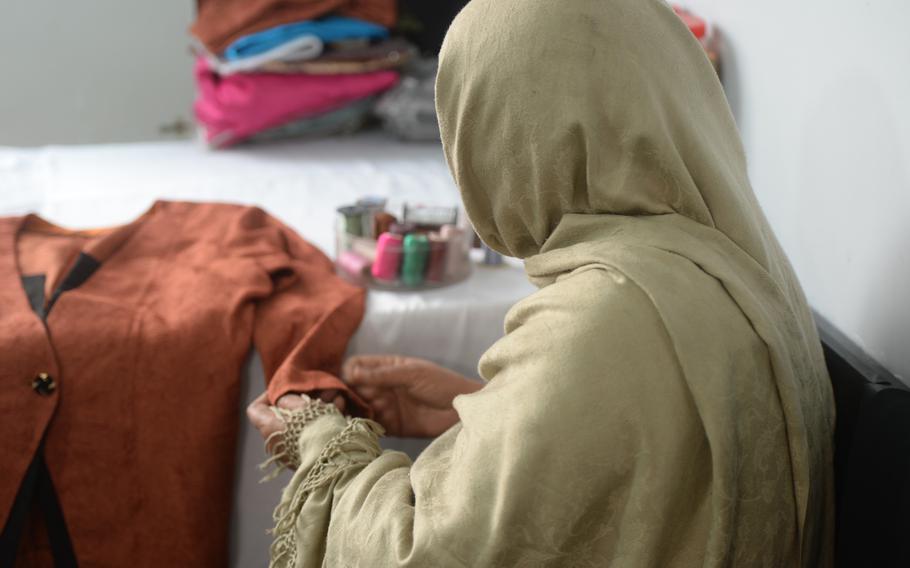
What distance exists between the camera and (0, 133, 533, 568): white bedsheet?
1.42 m

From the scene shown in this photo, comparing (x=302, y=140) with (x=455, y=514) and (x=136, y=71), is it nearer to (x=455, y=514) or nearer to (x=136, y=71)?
(x=136, y=71)

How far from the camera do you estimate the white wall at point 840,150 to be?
3.31 ft

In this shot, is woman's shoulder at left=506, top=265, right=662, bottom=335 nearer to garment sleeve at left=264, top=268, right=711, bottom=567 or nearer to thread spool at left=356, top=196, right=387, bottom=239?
garment sleeve at left=264, top=268, right=711, bottom=567

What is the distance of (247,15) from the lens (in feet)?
7.64

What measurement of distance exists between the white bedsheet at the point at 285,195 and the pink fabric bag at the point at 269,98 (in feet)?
0.22

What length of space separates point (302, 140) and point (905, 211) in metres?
1.75

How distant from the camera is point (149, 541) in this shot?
132cm

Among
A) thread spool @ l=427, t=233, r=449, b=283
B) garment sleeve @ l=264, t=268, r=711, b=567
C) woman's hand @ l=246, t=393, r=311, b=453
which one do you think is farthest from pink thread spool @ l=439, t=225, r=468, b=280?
garment sleeve @ l=264, t=268, r=711, b=567

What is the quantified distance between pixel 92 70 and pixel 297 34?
1.12m

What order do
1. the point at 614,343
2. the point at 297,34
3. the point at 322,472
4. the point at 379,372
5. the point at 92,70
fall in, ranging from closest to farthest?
the point at 614,343, the point at 322,472, the point at 379,372, the point at 297,34, the point at 92,70

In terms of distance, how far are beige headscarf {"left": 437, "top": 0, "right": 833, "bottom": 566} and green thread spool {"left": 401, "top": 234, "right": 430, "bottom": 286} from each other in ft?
1.76

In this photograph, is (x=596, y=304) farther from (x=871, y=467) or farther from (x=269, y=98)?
(x=269, y=98)

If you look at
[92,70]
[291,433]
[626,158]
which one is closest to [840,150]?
[626,158]

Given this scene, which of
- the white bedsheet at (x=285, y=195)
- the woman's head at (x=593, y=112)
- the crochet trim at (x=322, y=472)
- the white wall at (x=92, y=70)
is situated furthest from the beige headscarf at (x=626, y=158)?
the white wall at (x=92, y=70)
